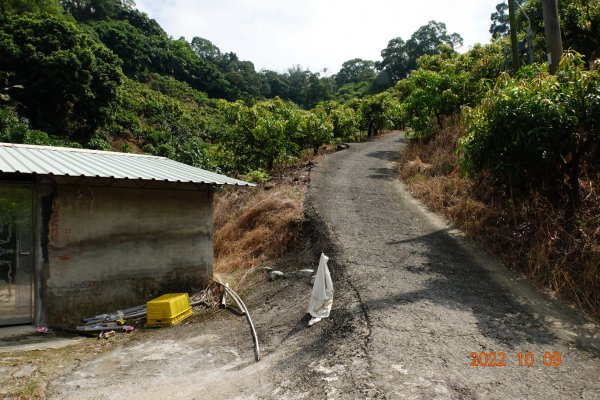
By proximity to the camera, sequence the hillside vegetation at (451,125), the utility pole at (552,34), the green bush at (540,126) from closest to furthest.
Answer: the green bush at (540,126)
the hillside vegetation at (451,125)
the utility pole at (552,34)

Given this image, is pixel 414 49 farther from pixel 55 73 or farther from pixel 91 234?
pixel 91 234

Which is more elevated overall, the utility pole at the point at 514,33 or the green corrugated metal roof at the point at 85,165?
the utility pole at the point at 514,33

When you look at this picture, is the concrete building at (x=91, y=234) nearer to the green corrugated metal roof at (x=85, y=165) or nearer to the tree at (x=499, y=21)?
the green corrugated metal roof at (x=85, y=165)

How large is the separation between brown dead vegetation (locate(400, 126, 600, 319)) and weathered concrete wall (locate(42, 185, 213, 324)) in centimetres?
572

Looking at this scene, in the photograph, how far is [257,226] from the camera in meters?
11.3

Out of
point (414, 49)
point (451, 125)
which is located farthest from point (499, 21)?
point (451, 125)

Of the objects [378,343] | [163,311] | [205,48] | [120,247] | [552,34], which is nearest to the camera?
[378,343]

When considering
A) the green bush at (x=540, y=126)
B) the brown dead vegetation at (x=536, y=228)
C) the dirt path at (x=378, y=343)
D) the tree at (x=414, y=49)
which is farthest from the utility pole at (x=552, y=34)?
the tree at (x=414, y=49)

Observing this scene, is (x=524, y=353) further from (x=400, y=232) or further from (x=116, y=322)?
(x=116, y=322)

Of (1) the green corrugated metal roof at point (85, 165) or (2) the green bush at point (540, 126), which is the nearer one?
(1) the green corrugated metal roof at point (85, 165)

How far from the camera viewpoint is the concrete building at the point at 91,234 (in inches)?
274

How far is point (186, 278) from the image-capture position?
8.42 metres

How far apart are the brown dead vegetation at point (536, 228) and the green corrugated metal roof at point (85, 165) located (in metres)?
5.21

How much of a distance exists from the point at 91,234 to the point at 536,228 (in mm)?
7836
